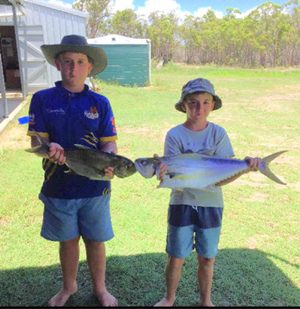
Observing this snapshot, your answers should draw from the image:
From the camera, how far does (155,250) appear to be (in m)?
3.94

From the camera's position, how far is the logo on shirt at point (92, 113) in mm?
2680

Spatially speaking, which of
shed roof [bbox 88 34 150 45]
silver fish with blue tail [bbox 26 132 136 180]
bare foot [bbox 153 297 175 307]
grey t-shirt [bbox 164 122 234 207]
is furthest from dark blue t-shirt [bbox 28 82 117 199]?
shed roof [bbox 88 34 150 45]

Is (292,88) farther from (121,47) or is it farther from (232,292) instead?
(232,292)

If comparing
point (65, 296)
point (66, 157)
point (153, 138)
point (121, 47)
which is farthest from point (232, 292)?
point (121, 47)

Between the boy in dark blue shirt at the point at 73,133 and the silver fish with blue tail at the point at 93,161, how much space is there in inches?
6.6

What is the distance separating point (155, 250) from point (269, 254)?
1081mm

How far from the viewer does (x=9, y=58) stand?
1886 cm

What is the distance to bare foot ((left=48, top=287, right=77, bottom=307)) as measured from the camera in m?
3.00

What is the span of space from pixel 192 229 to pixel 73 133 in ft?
3.26

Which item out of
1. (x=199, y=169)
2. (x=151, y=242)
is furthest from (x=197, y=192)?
(x=151, y=242)

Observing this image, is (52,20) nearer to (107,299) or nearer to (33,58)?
(33,58)

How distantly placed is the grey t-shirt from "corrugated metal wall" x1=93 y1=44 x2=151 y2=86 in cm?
1801

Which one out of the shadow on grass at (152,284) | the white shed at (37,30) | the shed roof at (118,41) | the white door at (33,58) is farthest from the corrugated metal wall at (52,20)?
the shadow on grass at (152,284)

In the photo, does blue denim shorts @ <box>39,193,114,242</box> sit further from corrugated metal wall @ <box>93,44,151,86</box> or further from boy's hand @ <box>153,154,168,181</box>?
corrugated metal wall @ <box>93,44,151,86</box>
